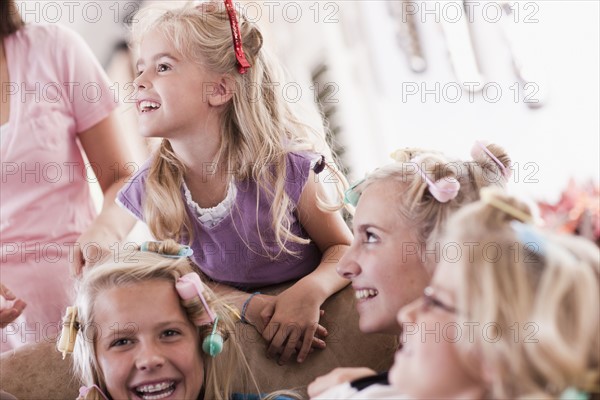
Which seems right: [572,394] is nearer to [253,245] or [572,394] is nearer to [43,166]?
[253,245]

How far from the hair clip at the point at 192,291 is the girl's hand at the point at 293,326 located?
0.45ft

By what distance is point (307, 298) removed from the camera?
1.62 metres

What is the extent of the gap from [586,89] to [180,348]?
5.43 ft

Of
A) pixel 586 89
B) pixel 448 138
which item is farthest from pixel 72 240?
pixel 448 138

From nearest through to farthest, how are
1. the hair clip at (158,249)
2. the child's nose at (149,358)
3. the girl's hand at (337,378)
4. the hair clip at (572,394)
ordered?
the hair clip at (572,394), the girl's hand at (337,378), the child's nose at (149,358), the hair clip at (158,249)

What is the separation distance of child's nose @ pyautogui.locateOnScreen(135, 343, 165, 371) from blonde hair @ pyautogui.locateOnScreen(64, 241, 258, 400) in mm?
117

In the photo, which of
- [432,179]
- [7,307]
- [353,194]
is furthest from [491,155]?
[7,307]

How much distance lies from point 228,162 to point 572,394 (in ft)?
3.81

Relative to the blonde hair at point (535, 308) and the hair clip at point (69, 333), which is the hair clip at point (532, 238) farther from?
the hair clip at point (69, 333)

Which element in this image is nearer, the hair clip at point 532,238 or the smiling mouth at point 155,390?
the hair clip at point 532,238

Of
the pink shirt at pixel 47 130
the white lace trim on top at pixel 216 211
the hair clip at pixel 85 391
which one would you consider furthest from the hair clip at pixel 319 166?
the hair clip at pixel 85 391

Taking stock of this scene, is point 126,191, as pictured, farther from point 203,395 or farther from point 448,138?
point 448,138

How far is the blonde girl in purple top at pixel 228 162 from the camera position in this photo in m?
1.80

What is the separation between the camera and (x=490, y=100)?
122 inches
